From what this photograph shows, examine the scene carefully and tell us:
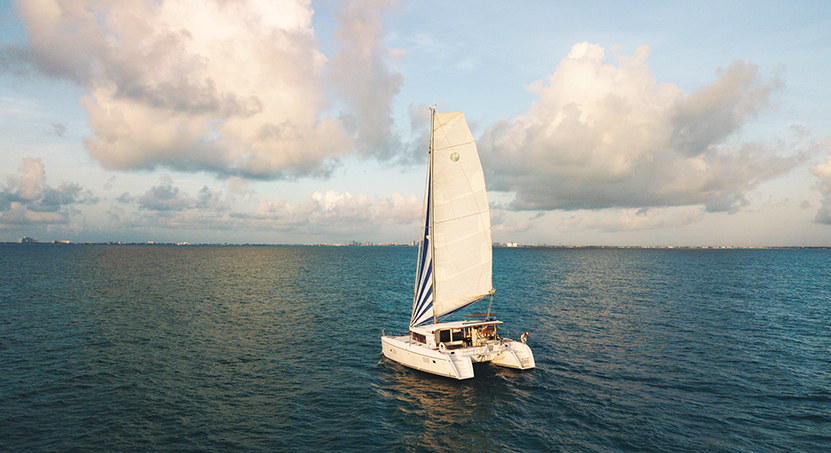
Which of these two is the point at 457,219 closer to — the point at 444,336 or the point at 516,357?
the point at 444,336

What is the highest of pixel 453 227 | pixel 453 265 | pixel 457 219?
pixel 457 219

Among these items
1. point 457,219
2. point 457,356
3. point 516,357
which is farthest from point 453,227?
point 516,357

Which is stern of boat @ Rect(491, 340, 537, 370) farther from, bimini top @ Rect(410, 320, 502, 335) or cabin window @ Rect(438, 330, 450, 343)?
cabin window @ Rect(438, 330, 450, 343)

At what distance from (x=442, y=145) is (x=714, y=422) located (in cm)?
2327

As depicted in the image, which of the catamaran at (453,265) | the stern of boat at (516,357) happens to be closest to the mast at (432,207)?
the catamaran at (453,265)

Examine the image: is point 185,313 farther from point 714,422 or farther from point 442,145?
point 714,422

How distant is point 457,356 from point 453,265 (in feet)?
22.5

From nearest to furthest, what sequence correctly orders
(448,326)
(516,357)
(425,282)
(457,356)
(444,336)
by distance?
(457,356) → (516,357) → (444,336) → (448,326) → (425,282)

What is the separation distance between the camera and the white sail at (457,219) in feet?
90.3

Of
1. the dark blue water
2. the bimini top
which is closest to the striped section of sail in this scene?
the bimini top

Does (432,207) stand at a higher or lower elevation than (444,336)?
higher

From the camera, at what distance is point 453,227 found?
28703 millimetres

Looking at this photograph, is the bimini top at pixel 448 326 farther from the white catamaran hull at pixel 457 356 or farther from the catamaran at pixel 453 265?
the white catamaran hull at pixel 457 356

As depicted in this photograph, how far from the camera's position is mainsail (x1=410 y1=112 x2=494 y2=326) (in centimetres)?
2756
